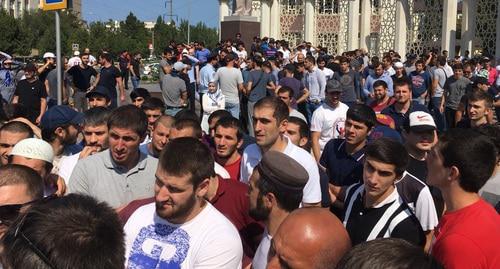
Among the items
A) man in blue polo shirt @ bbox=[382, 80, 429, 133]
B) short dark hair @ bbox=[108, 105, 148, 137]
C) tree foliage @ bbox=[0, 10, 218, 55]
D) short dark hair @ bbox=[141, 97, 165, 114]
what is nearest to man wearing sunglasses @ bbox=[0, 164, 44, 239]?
short dark hair @ bbox=[108, 105, 148, 137]

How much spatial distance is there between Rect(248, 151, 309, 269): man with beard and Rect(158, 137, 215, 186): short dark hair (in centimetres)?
29

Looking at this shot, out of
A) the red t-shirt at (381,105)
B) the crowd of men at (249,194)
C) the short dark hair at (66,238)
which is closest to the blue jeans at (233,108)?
the red t-shirt at (381,105)

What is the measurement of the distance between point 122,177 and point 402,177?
75.8 inches

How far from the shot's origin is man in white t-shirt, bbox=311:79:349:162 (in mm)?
7566

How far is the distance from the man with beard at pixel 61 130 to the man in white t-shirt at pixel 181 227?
245cm

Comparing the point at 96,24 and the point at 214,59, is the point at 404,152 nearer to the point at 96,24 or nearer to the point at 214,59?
the point at 214,59

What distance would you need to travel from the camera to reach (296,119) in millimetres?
6605

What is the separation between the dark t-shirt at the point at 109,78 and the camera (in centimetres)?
1138

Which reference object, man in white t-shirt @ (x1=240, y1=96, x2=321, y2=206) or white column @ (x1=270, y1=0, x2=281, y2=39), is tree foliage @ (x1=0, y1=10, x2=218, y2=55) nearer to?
white column @ (x1=270, y1=0, x2=281, y2=39)

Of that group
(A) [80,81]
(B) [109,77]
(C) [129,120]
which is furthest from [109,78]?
(C) [129,120]

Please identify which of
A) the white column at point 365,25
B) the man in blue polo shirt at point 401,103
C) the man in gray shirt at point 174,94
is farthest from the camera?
the white column at point 365,25

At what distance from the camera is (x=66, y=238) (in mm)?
1812

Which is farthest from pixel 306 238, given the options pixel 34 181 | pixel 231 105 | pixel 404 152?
pixel 231 105

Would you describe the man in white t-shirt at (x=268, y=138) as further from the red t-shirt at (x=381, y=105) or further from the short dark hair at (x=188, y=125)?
the red t-shirt at (x=381, y=105)
